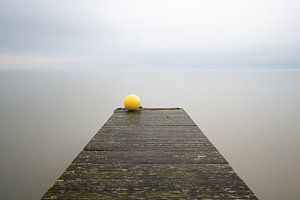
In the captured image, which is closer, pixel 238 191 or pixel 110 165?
pixel 238 191

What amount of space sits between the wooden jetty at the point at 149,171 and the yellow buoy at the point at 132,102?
4064mm

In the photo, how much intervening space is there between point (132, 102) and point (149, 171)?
6718mm

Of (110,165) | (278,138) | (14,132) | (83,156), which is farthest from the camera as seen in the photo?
(14,132)

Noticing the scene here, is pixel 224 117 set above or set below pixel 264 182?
above

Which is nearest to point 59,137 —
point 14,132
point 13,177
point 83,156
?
point 14,132

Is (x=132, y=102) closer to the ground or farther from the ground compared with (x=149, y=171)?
farther from the ground

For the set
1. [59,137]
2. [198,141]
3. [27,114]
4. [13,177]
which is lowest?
[13,177]

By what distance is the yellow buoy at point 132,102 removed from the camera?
10.4 metres

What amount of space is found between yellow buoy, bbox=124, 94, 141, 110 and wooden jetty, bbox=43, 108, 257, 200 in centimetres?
406

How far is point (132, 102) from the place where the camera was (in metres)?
10.5

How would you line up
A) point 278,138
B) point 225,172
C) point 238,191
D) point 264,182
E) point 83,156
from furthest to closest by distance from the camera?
point 278,138
point 264,182
point 83,156
point 225,172
point 238,191

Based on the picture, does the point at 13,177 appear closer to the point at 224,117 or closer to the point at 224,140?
the point at 224,140

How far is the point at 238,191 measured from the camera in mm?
3256

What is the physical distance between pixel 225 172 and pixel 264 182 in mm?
6099
